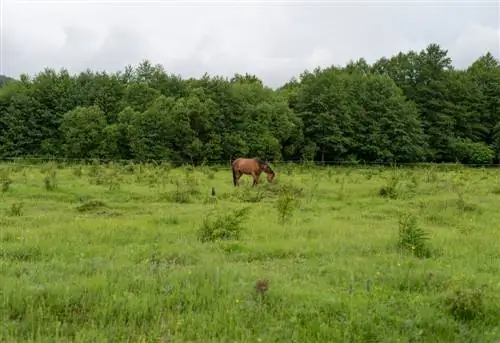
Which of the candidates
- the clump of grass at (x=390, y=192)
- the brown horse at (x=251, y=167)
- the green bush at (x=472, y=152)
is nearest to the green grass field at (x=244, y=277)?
the clump of grass at (x=390, y=192)

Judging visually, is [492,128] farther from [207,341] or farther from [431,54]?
[207,341]

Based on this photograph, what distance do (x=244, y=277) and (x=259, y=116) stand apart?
4107cm

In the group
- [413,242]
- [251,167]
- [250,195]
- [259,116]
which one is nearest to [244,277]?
[413,242]

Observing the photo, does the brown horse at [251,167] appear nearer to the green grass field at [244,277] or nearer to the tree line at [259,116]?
the green grass field at [244,277]

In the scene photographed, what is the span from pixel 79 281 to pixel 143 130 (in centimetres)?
3698

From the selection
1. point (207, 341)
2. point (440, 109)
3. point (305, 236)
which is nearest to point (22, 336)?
point (207, 341)

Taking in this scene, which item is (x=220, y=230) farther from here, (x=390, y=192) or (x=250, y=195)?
(x=390, y=192)

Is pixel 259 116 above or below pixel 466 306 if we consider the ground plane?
above

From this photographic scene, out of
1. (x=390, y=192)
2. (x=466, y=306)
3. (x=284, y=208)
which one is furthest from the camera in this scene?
(x=390, y=192)

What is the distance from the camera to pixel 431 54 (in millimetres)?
57625

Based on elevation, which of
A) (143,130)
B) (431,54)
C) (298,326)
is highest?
(431,54)

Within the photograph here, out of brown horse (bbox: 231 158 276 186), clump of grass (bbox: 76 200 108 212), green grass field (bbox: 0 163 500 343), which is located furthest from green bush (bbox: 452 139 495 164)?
clump of grass (bbox: 76 200 108 212)

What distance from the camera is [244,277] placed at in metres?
6.44

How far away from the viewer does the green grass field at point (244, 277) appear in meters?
5.01
